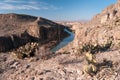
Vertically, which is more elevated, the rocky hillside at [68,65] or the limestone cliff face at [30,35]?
the rocky hillside at [68,65]

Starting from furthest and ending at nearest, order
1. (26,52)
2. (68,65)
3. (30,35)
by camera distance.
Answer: (30,35)
(26,52)
(68,65)

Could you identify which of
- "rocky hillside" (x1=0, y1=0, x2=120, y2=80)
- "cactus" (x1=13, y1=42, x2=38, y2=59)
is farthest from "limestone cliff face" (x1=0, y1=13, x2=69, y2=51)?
"rocky hillside" (x1=0, y1=0, x2=120, y2=80)

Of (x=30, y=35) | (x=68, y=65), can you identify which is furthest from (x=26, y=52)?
(x=30, y=35)

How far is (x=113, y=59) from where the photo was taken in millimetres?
8352

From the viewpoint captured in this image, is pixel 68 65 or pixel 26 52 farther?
pixel 26 52

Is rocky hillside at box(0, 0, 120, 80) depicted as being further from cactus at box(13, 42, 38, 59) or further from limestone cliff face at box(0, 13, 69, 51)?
limestone cliff face at box(0, 13, 69, 51)

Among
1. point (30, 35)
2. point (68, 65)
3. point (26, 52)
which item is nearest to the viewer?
point (68, 65)

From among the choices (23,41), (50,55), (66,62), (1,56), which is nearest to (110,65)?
(66,62)

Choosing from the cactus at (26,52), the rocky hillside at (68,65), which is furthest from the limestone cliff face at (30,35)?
the rocky hillside at (68,65)

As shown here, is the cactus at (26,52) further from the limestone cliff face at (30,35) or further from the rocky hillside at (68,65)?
the limestone cliff face at (30,35)

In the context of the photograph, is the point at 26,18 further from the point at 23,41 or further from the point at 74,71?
the point at 74,71

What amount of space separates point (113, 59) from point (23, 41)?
28.4m

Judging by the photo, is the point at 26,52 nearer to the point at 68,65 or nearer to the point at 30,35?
the point at 68,65

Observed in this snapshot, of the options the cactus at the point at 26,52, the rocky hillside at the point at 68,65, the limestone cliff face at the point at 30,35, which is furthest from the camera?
the limestone cliff face at the point at 30,35
